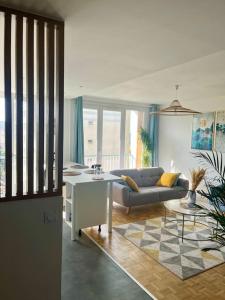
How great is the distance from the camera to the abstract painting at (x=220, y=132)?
546 cm

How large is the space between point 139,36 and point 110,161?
486 centimetres

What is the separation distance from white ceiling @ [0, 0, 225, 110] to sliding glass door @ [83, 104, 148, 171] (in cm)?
267

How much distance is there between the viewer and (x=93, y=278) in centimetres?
264

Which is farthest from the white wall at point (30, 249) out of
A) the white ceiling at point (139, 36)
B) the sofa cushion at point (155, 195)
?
the sofa cushion at point (155, 195)

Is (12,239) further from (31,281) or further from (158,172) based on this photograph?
(158,172)

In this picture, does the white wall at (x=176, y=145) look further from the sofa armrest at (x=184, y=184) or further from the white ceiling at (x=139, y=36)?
the white ceiling at (x=139, y=36)

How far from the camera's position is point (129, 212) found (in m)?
4.80

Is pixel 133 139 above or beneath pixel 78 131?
beneath

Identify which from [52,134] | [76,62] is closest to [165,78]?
[76,62]

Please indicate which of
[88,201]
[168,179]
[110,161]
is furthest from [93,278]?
[110,161]

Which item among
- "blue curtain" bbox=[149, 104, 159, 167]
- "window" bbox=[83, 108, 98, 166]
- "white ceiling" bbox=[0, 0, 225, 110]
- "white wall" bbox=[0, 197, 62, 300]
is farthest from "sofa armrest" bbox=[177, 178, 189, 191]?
"white wall" bbox=[0, 197, 62, 300]

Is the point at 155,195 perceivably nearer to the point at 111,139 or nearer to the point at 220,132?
the point at 220,132

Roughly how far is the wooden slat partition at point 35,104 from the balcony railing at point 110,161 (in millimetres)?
4320

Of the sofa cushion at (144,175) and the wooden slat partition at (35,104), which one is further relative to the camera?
the sofa cushion at (144,175)
